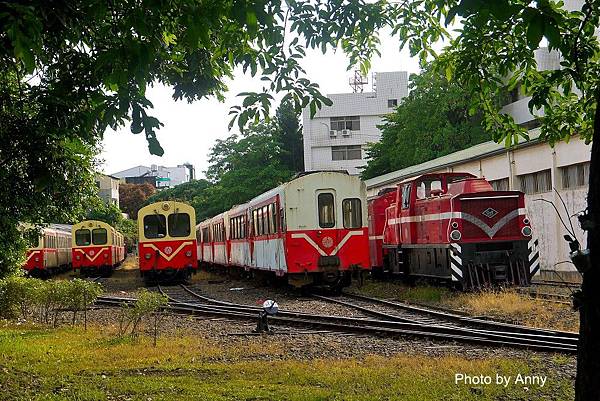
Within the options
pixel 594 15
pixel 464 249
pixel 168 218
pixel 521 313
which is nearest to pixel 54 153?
pixel 594 15

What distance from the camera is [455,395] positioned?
6582mm

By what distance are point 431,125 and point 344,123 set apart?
17.6 metres

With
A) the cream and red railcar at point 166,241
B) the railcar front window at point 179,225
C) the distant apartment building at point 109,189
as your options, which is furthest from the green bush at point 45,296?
the distant apartment building at point 109,189

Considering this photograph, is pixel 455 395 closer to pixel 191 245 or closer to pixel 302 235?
pixel 302 235

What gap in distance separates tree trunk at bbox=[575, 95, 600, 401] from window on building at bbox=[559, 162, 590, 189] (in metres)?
18.3

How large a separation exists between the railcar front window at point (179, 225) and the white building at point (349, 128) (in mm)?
35476

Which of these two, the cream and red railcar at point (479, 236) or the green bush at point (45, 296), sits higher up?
the cream and red railcar at point (479, 236)

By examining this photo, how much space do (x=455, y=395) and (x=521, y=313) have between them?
7.02 metres

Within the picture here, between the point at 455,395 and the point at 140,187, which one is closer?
the point at 455,395

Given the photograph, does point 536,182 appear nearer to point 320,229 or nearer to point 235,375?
point 320,229

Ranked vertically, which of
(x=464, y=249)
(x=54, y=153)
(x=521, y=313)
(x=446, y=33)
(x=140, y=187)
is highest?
(x=140, y=187)

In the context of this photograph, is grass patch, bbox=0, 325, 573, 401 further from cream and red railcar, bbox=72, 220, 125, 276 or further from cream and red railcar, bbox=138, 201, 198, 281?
cream and red railcar, bbox=72, 220, 125, 276

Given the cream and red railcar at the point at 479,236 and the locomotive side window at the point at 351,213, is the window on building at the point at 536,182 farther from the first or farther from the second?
the locomotive side window at the point at 351,213

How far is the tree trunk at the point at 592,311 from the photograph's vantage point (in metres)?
3.99
